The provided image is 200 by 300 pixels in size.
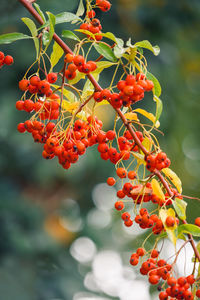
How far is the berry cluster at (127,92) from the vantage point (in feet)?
3.25

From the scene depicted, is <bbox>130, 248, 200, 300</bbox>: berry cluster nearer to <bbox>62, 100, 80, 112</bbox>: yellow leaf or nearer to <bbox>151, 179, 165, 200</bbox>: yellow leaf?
<bbox>151, 179, 165, 200</bbox>: yellow leaf

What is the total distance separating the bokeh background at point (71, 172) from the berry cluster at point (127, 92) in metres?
2.47

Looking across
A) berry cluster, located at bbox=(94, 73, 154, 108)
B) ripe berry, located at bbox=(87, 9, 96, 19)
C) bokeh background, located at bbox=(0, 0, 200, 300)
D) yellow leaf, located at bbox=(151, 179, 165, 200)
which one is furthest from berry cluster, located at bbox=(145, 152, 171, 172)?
bokeh background, located at bbox=(0, 0, 200, 300)

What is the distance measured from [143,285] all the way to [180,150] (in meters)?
1.82

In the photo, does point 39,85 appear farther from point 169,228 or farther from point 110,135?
point 169,228

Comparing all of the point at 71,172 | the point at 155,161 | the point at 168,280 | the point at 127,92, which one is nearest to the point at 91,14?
the point at 127,92


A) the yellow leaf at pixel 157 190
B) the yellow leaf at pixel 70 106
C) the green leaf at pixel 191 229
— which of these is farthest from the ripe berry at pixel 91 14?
the green leaf at pixel 191 229

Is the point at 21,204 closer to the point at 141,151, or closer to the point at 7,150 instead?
the point at 7,150

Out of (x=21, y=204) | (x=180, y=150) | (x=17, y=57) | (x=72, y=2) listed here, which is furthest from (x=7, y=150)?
(x=180, y=150)

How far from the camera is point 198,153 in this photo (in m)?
4.50

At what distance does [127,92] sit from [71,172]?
2.79 metres

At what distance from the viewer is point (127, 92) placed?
3.25 feet

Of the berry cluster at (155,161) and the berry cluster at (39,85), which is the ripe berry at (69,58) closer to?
the berry cluster at (39,85)

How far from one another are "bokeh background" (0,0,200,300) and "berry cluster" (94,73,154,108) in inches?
97.2
